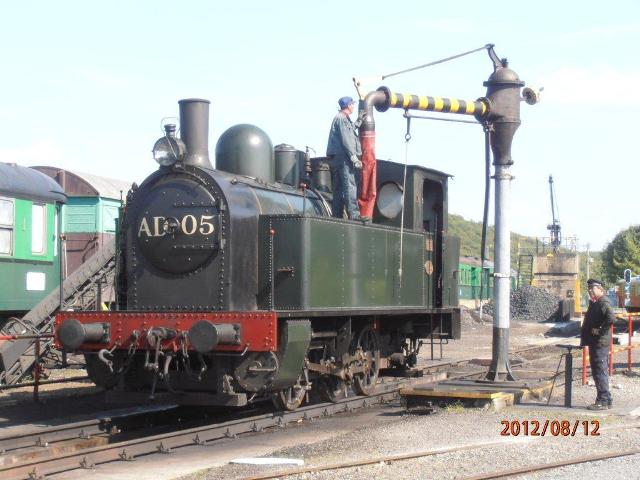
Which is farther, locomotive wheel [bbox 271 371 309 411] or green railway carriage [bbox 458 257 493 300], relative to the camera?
green railway carriage [bbox 458 257 493 300]

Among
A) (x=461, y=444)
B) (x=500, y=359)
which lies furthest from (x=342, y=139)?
(x=461, y=444)

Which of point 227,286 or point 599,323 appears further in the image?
point 599,323

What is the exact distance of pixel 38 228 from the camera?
15.8 meters

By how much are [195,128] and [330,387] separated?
3733mm

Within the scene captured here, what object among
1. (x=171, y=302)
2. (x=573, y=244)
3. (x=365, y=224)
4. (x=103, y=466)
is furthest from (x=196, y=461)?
(x=573, y=244)

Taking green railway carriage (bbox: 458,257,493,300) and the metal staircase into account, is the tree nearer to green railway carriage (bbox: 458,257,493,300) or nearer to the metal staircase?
green railway carriage (bbox: 458,257,493,300)

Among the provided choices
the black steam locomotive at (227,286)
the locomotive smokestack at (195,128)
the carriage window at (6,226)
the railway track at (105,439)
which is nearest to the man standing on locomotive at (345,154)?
the black steam locomotive at (227,286)

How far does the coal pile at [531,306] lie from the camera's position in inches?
1602

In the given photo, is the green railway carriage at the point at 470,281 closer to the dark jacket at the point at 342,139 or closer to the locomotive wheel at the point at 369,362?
the locomotive wheel at the point at 369,362

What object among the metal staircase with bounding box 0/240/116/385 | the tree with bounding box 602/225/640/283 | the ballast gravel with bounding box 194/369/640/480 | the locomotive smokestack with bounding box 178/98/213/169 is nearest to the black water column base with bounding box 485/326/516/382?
the ballast gravel with bounding box 194/369/640/480

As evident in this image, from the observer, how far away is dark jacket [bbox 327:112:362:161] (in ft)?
36.3

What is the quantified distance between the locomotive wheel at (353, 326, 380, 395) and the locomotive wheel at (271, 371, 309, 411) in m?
1.38

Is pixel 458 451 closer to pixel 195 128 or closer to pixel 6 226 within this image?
pixel 195 128

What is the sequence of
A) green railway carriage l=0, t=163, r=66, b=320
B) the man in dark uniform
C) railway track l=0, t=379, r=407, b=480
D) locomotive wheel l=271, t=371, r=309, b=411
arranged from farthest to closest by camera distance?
green railway carriage l=0, t=163, r=66, b=320 < the man in dark uniform < locomotive wheel l=271, t=371, r=309, b=411 < railway track l=0, t=379, r=407, b=480
